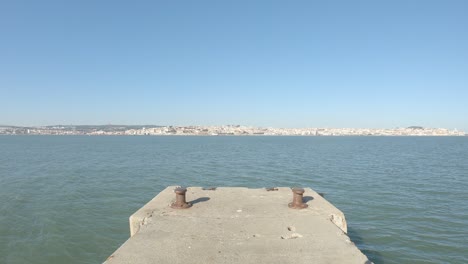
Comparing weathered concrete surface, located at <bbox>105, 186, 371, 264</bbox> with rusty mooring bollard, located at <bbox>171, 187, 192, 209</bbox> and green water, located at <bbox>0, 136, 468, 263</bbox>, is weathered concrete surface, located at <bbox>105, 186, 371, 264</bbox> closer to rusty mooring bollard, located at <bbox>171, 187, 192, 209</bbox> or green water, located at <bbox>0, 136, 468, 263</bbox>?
rusty mooring bollard, located at <bbox>171, 187, 192, 209</bbox>

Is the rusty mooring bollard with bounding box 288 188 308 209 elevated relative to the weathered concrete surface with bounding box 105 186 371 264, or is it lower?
elevated

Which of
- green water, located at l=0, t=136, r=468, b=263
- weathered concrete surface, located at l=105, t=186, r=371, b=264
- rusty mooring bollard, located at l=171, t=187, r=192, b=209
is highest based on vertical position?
rusty mooring bollard, located at l=171, t=187, r=192, b=209

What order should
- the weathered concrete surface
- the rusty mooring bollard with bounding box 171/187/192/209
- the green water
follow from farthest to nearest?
1. the green water
2. the rusty mooring bollard with bounding box 171/187/192/209
3. the weathered concrete surface

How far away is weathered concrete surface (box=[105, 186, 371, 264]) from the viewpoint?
461cm

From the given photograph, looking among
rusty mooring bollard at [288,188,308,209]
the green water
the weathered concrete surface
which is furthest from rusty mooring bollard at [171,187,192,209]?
the green water

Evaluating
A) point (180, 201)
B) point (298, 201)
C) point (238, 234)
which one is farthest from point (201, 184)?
point (238, 234)

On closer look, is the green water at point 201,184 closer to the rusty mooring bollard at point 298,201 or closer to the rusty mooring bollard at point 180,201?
the rusty mooring bollard at point 180,201

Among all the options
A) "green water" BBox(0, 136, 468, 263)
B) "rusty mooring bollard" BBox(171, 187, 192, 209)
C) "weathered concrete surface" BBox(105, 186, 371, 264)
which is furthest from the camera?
"green water" BBox(0, 136, 468, 263)

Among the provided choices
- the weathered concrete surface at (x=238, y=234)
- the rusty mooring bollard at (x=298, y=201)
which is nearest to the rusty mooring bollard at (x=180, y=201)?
the weathered concrete surface at (x=238, y=234)

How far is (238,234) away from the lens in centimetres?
554

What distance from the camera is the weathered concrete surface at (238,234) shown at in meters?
4.61

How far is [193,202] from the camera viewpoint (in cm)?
766

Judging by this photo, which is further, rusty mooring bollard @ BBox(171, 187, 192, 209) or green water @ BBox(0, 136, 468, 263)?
green water @ BBox(0, 136, 468, 263)

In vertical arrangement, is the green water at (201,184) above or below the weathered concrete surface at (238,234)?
below
